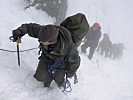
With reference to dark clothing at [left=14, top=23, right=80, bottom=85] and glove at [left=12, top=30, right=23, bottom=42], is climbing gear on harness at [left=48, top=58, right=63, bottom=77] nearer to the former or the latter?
dark clothing at [left=14, top=23, right=80, bottom=85]

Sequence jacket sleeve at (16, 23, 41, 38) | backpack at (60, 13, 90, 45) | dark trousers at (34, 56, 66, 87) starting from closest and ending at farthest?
jacket sleeve at (16, 23, 41, 38) → backpack at (60, 13, 90, 45) → dark trousers at (34, 56, 66, 87)

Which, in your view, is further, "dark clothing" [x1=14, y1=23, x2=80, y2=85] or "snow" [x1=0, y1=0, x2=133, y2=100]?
"snow" [x1=0, y1=0, x2=133, y2=100]

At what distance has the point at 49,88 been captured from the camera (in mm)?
6387

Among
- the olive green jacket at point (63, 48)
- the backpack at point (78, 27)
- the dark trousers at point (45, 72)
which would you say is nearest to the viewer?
the olive green jacket at point (63, 48)

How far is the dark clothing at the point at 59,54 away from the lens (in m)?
5.21

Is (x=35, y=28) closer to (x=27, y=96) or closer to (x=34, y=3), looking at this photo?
(x=27, y=96)

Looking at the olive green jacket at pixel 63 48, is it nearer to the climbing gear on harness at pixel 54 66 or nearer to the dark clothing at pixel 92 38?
the climbing gear on harness at pixel 54 66

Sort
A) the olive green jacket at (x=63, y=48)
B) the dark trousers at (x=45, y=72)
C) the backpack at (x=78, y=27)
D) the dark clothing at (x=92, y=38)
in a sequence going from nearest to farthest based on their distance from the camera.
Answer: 1. the olive green jacket at (x=63, y=48)
2. the backpack at (x=78, y=27)
3. the dark trousers at (x=45, y=72)
4. the dark clothing at (x=92, y=38)

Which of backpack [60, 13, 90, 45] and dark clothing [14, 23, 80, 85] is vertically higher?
backpack [60, 13, 90, 45]

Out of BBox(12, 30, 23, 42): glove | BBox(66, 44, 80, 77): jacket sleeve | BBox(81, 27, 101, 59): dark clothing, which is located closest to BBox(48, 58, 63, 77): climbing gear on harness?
BBox(66, 44, 80, 77): jacket sleeve

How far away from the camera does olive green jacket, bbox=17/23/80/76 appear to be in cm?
517

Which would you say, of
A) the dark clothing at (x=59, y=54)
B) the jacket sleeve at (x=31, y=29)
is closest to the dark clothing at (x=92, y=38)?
the dark clothing at (x=59, y=54)

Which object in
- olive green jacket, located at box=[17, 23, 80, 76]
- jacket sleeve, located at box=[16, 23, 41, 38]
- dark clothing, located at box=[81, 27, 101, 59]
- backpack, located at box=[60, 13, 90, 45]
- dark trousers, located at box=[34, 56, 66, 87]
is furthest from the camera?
dark clothing, located at box=[81, 27, 101, 59]

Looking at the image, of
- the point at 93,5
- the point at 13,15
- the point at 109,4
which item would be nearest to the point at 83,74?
the point at 13,15
